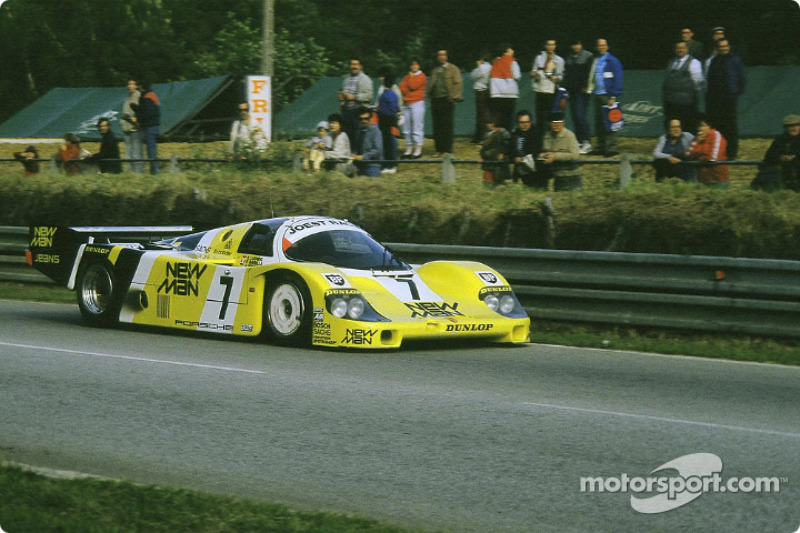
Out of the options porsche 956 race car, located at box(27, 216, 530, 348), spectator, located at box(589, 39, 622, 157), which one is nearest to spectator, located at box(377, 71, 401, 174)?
spectator, located at box(589, 39, 622, 157)

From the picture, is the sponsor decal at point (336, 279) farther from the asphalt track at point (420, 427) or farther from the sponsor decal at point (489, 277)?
the sponsor decal at point (489, 277)

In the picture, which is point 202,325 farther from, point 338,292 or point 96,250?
point 96,250

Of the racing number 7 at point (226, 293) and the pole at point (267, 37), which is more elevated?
the pole at point (267, 37)

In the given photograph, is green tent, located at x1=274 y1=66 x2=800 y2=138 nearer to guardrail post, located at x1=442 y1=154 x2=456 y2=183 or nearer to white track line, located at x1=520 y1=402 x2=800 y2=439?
guardrail post, located at x1=442 y1=154 x2=456 y2=183

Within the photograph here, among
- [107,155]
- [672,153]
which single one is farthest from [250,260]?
[107,155]

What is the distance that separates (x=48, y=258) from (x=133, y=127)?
7.25m

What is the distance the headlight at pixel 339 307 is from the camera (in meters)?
11.4

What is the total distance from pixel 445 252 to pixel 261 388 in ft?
17.8

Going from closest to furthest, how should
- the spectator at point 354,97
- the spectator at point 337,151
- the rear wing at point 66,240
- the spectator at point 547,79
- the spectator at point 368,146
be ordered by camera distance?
the rear wing at point 66,240 → the spectator at point 368,146 → the spectator at point 337,151 → the spectator at point 547,79 → the spectator at point 354,97

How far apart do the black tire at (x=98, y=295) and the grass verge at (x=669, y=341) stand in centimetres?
465

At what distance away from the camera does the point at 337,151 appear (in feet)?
59.8

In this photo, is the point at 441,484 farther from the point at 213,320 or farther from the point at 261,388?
the point at 213,320

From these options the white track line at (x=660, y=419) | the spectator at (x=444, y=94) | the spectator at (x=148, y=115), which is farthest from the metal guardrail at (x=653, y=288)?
the spectator at (x=148, y=115)

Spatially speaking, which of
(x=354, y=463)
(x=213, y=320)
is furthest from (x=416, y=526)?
(x=213, y=320)
